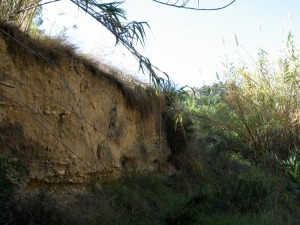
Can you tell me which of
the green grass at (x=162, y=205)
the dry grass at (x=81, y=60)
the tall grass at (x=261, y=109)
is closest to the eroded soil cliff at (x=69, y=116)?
the dry grass at (x=81, y=60)

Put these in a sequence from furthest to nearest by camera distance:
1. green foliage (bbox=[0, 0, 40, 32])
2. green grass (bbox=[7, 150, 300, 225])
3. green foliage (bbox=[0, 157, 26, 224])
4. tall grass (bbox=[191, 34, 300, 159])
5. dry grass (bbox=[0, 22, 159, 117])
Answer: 1. tall grass (bbox=[191, 34, 300, 159])
2. dry grass (bbox=[0, 22, 159, 117])
3. green foliage (bbox=[0, 0, 40, 32])
4. green grass (bbox=[7, 150, 300, 225])
5. green foliage (bbox=[0, 157, 26, 224])

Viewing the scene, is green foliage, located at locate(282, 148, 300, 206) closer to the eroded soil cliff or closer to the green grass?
the green grass

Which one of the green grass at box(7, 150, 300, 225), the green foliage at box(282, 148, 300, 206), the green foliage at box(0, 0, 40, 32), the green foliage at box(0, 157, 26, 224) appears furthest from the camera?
the green foliage at box(282, 148, 300, 206)

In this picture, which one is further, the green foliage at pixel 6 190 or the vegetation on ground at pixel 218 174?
the vegetation on ground at pixel 218 174

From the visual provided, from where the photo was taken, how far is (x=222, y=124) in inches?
450

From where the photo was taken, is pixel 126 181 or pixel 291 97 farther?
pixel 291 97

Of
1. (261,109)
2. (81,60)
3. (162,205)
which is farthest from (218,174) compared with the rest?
(81,60)

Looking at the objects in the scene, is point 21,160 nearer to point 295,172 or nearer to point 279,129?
point 295,172

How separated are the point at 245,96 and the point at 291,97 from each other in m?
1.18

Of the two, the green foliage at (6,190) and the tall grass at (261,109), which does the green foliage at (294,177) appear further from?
the green foliage at (6,190)

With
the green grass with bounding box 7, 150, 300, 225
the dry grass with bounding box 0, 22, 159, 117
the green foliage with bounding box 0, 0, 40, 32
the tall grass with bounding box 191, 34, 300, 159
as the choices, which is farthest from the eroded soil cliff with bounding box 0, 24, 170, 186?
the tall grass with bounding box 191, 34, 300, 159

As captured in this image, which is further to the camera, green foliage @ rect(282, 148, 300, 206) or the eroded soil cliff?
green foliage @ rect(282, 148, 300, 206)

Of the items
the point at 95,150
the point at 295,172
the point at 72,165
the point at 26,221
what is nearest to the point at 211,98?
the point at 295,172

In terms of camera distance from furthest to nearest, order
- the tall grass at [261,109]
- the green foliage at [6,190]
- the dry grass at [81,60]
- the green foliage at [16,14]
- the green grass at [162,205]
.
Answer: the tall grass at [261,109] < the dry grass at [81,60] < the green foliage at [16,14] < the green grass at [162,205] < the green foliage at [6,190]
